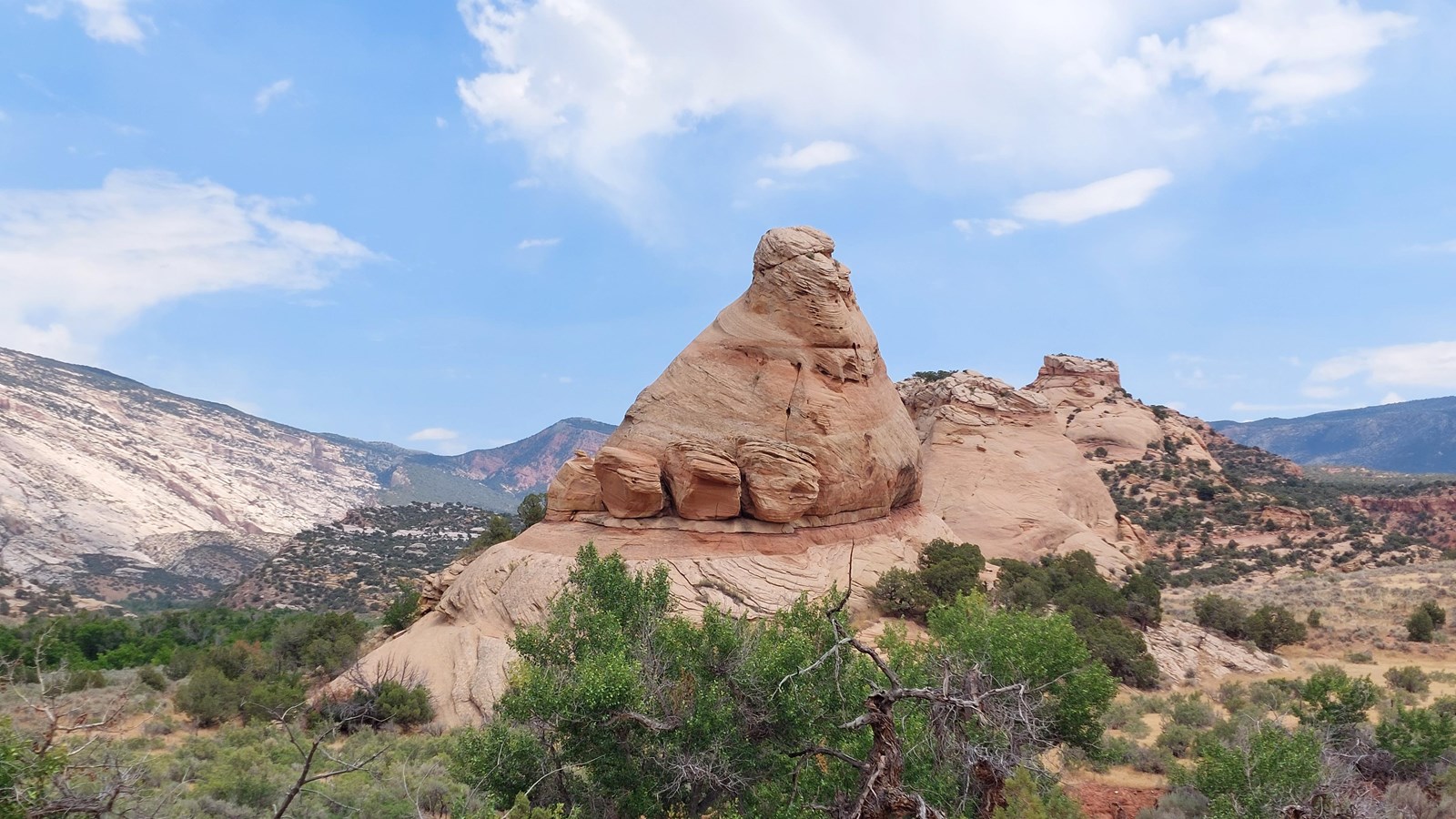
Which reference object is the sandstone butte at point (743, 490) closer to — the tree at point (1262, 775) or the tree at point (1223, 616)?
the tree at point (1223, 616)

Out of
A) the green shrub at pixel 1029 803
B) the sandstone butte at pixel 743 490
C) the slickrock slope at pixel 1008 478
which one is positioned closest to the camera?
the green shrub at pixel 1029 803

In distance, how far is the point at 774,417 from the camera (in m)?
23.1

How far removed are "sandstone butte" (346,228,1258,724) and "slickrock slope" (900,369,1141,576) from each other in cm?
581

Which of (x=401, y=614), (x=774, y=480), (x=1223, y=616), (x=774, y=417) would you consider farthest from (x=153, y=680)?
(x=1223, y=616)

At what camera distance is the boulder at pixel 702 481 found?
71.2 ft

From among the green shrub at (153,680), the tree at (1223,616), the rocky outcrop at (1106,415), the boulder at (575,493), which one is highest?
the rocky outcrop at (1106,415)

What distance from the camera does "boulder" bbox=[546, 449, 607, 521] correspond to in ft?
73.9

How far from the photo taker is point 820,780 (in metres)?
8.55

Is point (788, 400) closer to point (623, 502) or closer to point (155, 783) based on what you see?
point (623, 502)

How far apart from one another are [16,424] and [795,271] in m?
110

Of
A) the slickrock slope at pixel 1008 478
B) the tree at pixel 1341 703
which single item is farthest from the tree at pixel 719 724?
the slickrock slope at pixel 1008 478

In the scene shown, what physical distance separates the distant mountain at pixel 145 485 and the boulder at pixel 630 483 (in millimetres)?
71753

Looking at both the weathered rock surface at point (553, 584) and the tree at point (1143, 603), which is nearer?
the weathered rock surface at point (553, 584)

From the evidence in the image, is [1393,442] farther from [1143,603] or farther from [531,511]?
[531,511]
